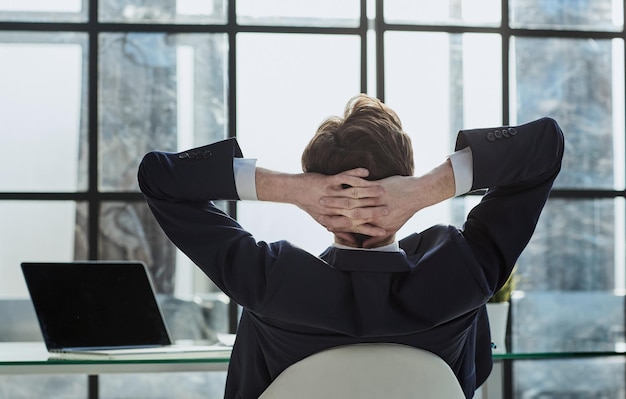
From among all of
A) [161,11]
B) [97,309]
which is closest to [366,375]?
[97,309]

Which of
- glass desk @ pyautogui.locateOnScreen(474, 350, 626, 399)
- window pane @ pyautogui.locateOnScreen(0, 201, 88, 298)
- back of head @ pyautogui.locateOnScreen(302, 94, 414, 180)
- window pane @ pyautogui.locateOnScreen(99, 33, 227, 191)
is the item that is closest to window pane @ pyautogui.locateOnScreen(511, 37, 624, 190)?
window pane @ pyautogui.locateOnScreen(99, 33, 227, 191)

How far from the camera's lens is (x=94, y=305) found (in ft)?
7.82

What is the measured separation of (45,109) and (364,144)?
7.59 feet

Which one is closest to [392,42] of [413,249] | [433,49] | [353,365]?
A: [433,49]

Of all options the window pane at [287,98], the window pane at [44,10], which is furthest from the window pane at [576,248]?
the window pane at [44,10]

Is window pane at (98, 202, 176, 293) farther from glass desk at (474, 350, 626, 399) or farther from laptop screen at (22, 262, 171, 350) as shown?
glass desk at (474, 350, 626, 399)

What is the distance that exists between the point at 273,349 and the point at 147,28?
2.29m

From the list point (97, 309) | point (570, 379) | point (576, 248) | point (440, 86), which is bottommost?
point (570, 379)

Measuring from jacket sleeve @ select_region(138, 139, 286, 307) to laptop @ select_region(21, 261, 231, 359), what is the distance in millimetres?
747

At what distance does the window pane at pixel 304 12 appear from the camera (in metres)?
3.63

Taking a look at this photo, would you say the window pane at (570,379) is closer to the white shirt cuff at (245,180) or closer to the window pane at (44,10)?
the window pane at (44,10)

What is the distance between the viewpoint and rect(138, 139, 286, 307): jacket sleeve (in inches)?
61.3

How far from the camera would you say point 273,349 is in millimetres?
1570

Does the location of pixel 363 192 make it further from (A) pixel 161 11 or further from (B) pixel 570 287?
(B) pixel 570 287
